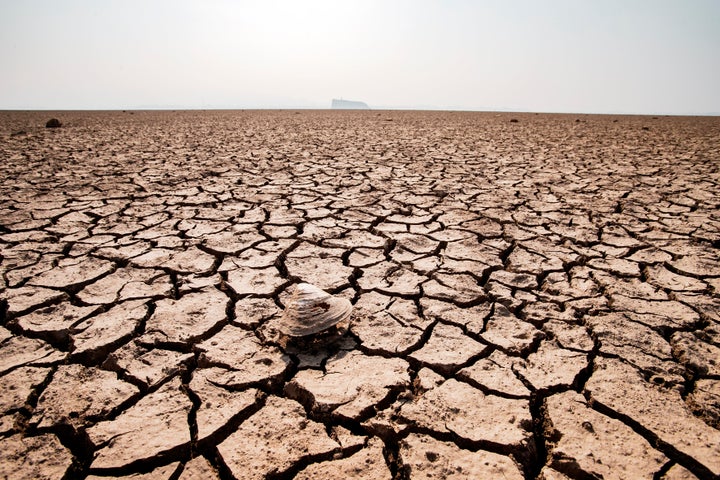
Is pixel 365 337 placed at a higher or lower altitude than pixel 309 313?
lower

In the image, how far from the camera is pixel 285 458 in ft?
3.66

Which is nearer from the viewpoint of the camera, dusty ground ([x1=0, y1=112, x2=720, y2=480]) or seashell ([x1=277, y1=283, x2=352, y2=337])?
dusty ground ([x1=0, y1=112, x2=720, y2=480])

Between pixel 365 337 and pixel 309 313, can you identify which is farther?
pixel 365 337

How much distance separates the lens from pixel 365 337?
1.65 metres

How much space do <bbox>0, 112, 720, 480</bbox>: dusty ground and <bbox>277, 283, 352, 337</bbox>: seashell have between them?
0.34 feet

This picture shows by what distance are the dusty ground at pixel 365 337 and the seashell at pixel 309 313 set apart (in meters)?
0.10

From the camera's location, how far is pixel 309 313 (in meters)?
1.54

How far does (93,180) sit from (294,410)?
4117 millimetres

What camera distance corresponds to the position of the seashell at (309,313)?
152 centimetres

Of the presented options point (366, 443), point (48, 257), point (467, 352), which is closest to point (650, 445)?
point (467, 352)

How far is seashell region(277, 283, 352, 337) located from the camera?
1517mm

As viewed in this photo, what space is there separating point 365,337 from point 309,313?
28 cm

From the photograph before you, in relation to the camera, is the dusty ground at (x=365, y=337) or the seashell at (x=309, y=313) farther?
the seashell at (x=309, y=313)

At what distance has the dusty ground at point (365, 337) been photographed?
1139mm
